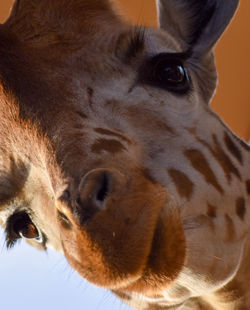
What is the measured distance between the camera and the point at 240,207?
737 mm

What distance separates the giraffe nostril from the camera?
508mm

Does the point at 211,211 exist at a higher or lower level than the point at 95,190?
lower

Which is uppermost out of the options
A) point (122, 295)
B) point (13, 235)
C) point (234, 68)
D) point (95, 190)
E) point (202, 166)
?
point (95, 190)

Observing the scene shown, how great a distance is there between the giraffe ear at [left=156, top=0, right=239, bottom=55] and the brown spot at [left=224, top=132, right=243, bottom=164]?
188 millimetres

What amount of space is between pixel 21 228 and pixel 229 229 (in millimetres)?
388

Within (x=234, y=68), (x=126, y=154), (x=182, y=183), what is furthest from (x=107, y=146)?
(x=234, y=68)

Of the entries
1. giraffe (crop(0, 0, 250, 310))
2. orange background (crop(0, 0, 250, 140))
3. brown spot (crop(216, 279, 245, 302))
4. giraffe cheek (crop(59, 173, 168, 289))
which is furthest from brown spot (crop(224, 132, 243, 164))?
orange background (crop(0, 0, 250, 140))

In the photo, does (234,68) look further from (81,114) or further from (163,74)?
(81,114)

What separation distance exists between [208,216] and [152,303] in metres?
0.16

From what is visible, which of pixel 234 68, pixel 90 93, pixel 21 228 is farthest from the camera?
pixel 234 68

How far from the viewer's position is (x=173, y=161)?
2.18 feet

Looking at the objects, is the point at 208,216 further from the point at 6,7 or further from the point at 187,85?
the point at 6,7

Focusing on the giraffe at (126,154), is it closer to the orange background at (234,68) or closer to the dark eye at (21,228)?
the dark eye at (21,228)

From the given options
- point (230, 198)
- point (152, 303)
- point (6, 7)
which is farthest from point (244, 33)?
point (152, 303)
